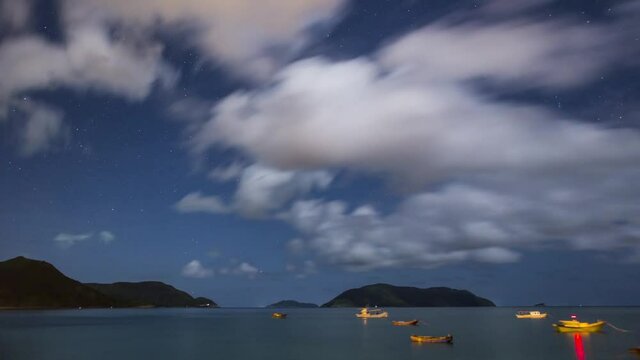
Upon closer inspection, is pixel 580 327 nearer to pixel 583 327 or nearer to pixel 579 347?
pixel 583 327

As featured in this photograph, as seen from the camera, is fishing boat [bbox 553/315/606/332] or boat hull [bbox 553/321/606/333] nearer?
boat hull [bbox 553/321/606/333]

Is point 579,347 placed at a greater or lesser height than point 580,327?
lesser

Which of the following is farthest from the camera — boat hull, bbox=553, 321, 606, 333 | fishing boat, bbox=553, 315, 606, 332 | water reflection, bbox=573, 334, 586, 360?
fishing boat, bbox=553, 315, 606, 332

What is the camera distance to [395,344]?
114750 millimetres

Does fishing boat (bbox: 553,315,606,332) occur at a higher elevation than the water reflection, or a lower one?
higher

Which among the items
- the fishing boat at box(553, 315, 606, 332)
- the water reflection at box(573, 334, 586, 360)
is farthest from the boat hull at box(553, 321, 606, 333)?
the water reflection at box(573, 334, 586, 360)

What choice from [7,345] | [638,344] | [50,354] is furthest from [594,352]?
Answer: [7,345]

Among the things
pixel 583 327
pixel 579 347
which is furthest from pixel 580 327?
pixel 579 347

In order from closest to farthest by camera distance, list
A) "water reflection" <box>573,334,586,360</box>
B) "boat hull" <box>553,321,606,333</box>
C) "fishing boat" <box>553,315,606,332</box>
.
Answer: "water reflection" <box>573,334,586,360</box>, "boat hull" <box>553,321,606,333</box>, "fishing boat" <box>553,315,606,332</box>

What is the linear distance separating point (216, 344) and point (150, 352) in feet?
74.5

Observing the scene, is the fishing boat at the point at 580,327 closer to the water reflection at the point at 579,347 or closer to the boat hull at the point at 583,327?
the boat hull at the point at 583,327

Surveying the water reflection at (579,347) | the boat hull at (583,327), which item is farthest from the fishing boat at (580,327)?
the water reflection at (579,347)

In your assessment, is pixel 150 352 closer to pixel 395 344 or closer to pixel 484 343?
pixel 395 344

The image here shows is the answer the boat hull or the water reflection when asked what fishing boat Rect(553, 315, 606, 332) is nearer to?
the boat hull
